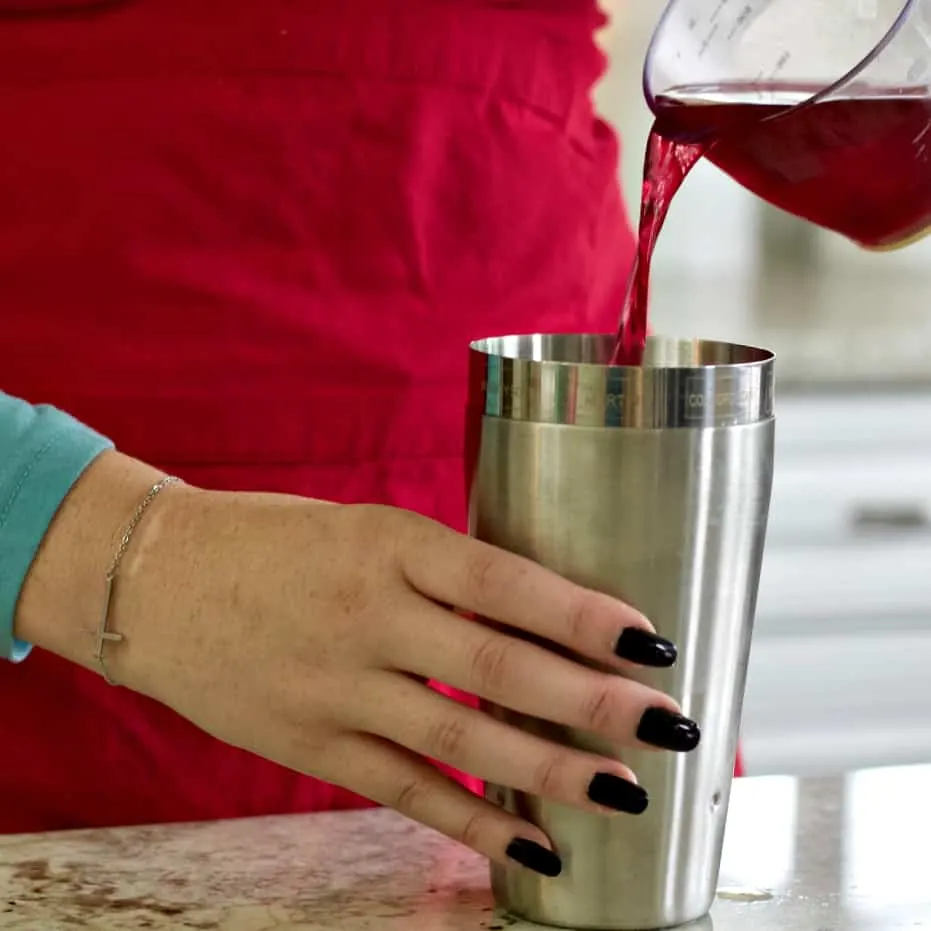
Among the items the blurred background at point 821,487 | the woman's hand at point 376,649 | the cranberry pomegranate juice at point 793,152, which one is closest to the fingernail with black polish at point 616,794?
the woman's hand at point 376,649

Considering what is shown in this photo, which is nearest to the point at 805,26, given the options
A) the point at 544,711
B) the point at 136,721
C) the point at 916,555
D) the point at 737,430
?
the point at 737,430

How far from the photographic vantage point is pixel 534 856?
0.62 metres

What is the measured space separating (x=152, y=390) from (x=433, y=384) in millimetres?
142

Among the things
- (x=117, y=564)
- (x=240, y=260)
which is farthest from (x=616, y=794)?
(x=240, y=260)

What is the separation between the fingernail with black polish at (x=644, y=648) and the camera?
58 centimetres

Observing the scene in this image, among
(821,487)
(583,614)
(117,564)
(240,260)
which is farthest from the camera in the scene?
(821,487)

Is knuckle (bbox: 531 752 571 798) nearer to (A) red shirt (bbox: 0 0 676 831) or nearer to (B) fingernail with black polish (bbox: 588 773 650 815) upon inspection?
(B) fingernail with black polish (bbox: 588 773 650 815)

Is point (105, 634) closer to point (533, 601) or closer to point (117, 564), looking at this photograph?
point (117, 564)

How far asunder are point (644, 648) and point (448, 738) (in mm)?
81

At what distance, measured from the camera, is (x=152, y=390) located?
864 millimetres

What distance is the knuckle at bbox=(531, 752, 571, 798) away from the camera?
0.59 m

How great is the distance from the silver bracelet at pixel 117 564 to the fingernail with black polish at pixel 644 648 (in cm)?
21

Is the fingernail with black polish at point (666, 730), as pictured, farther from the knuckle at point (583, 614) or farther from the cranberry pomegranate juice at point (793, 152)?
the cranberry pomegranate juice at point (793, 152)

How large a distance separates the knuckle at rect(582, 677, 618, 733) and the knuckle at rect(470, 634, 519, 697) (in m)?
0.03
